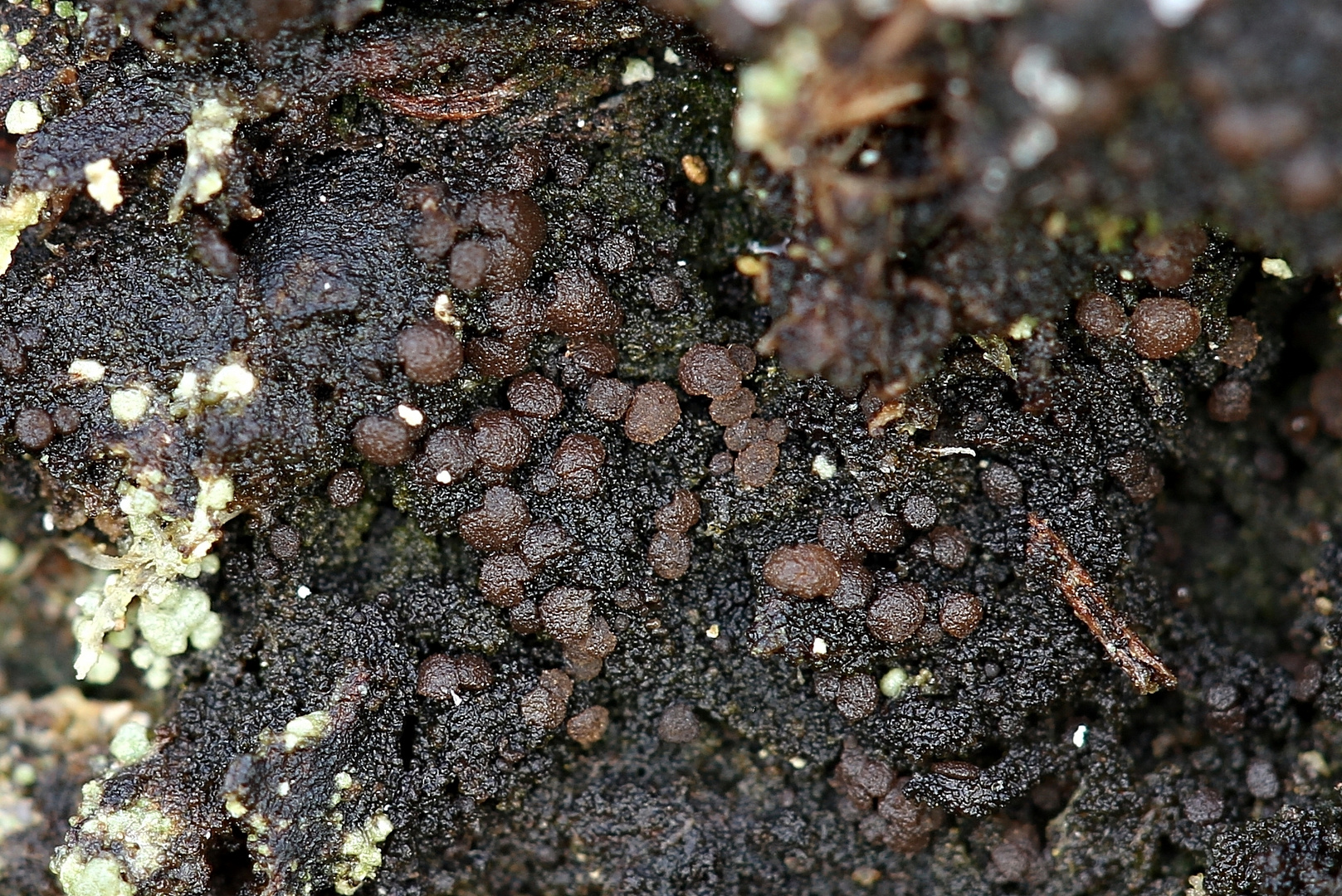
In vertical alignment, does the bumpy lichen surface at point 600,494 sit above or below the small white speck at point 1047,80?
below

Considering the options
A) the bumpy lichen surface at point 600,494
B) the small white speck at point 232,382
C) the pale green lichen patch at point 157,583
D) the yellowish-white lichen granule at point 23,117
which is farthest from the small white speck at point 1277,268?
the yellowish-white lichen granule at point 23,117

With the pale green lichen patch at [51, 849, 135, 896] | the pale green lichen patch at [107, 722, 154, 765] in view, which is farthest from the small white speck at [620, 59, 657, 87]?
the pale green lichen patch at [51, 849, 135, 896]

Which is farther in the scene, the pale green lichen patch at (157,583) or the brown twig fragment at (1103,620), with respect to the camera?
the brown twig fragment at (1103,620)

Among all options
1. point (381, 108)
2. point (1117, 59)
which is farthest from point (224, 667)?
point (1117, 59)

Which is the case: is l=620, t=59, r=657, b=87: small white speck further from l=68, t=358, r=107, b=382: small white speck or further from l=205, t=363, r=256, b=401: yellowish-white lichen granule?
l=68, t=358, r=107, b=382: small white speck

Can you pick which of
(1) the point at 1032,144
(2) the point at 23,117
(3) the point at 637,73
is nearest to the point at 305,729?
(2) the point at 23,117

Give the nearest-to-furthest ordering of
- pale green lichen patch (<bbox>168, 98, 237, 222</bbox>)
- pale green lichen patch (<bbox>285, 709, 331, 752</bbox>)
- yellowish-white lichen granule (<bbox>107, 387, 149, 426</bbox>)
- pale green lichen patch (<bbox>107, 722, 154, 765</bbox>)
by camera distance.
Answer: pale green lichen patch (<bbox>168, 98, 237, 222</bbox>) < yellowish-white lichen granule (<bbox>107, 387, 149, 426</bbox>) < pale green lichen patch (<bbox>285, 709, 331, 752</bbox>) < pale green lichen patch (<bbox>107, 722, 154, 765</bbox>)

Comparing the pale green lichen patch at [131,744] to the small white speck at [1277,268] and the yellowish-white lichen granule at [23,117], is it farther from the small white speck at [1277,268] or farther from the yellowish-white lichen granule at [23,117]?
the small white speck at [1277,268]

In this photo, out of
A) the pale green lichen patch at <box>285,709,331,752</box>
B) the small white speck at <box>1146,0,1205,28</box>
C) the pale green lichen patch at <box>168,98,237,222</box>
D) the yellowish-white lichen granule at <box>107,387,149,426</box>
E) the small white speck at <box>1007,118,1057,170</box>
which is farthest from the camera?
the pale green lichen patch at <box>285,709,331,752</box>
